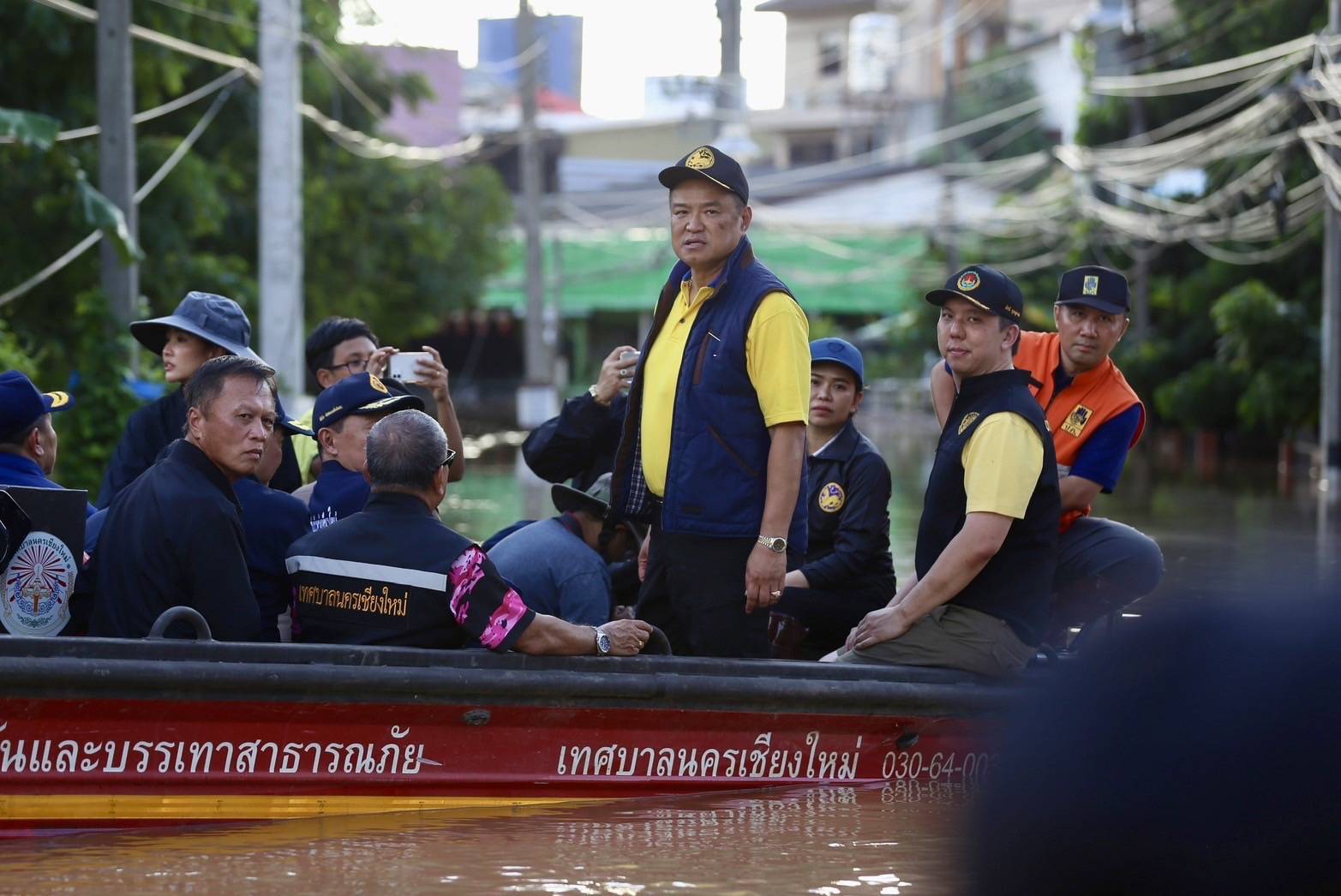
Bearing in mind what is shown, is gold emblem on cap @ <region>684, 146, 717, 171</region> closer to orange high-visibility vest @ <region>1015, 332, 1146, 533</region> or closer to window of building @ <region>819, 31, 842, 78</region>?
orange high-visibility vest @ <region>1015, 332, 1146, 533</region>

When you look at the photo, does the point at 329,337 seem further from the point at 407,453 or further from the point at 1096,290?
the point at 1096,290

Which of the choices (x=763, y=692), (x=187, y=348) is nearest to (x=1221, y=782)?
(x=763, y=692)

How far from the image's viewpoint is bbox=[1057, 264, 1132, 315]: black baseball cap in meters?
6.23

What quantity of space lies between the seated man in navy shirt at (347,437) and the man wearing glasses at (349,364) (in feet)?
3.24

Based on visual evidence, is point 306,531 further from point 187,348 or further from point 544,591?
point 187,348

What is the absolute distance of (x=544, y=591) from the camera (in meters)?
5.79

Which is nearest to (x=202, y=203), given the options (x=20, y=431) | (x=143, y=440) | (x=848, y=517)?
(x=143, y=440)

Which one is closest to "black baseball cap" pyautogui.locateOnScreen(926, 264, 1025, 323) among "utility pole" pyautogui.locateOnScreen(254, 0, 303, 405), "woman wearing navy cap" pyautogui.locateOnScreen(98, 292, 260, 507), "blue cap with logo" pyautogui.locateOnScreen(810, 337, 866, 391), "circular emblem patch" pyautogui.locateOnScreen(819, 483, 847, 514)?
"blue cap with logo" pyautogui.locateOnScreen(810, 337, 866, 391)

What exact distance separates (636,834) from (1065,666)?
311 centimetres

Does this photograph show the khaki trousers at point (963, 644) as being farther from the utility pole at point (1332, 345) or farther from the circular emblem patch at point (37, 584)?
the utility pole at point (1332, 345)

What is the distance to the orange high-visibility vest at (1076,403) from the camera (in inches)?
244

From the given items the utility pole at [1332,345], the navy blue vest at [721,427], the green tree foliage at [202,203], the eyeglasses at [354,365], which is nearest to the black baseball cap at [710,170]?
the navy blue vest at [721,427]

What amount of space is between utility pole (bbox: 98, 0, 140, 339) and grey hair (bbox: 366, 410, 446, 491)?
24.9ft

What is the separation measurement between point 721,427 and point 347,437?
130 centimetres
